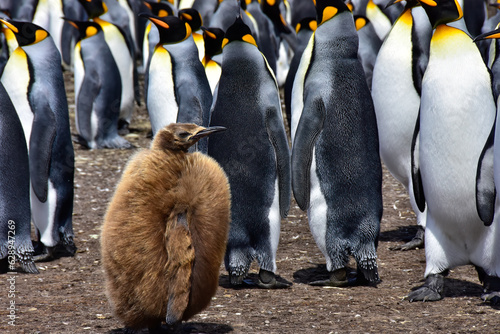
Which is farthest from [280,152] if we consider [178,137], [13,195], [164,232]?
[13,195]

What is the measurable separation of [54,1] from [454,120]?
942cm

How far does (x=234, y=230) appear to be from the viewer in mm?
3715

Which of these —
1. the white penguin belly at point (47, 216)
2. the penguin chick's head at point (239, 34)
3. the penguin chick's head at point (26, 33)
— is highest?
the penguin chick's head at point (239, 34)

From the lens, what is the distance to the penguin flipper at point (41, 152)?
4.32 meters

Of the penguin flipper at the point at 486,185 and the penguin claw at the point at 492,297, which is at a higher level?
the penguin flipper at the point at 486,185

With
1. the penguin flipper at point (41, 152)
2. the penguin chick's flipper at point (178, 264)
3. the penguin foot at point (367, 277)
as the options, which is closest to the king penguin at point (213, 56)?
the penguin flipper at point (41, 152)

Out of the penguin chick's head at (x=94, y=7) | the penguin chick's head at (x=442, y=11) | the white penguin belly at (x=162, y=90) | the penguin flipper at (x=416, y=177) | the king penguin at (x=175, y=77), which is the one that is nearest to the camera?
the penguin chick's head at (x=442, y=11)

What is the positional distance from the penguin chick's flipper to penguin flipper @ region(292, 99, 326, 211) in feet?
3.95

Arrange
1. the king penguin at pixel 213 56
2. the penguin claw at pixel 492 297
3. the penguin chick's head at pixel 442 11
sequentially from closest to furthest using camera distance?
1. the penguin claw at pixel 492 297
2. the penguin chick's head at pixel 442 11
3. the king penguin at pixel 213 56

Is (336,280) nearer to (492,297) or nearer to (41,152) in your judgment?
(492,297)

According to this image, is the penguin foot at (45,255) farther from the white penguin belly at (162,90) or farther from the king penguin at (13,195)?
the white penguin belly at (162,90)

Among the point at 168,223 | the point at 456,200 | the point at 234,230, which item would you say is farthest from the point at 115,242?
the point at 456,200

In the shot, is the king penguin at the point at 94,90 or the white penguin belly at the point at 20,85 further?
the king penguin at the point at 94,90

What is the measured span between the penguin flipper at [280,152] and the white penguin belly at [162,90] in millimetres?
1743
